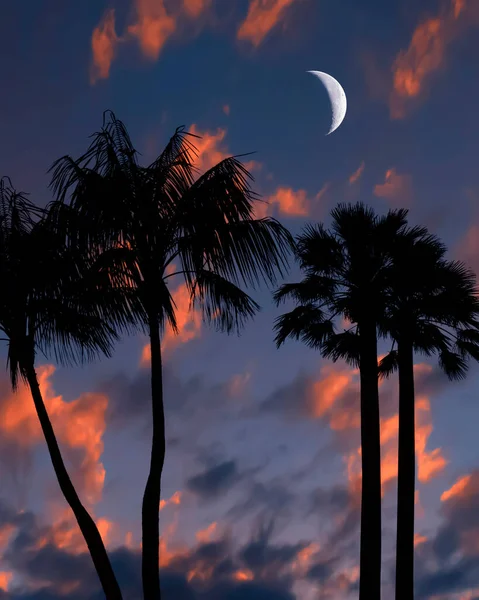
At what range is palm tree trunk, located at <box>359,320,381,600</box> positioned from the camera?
22300mm

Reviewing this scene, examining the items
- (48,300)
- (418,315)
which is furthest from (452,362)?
(48,300)

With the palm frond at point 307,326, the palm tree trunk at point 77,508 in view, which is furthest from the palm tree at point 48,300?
the palm frond at point 307,326

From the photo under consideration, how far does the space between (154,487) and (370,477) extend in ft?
36.0

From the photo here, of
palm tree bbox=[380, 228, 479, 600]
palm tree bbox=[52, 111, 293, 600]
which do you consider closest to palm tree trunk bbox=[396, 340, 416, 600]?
palm tree bbox=[380, 228, 479, 600]

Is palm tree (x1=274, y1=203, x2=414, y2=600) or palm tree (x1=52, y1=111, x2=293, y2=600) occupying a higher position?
palm tree (x1=274, y1=203, x2=414, y2=600)

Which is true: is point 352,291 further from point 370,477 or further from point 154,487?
point 154,487

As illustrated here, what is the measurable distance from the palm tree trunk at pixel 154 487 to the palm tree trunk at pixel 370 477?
10.7m

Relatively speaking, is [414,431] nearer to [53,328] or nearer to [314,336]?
[314,336]

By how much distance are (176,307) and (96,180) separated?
9.22 ft

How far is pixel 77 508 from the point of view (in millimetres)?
14500

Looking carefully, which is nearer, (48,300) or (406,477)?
(48,300)

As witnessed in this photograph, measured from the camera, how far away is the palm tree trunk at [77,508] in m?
13.8

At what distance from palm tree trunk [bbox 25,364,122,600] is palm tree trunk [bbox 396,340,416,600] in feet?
38.2

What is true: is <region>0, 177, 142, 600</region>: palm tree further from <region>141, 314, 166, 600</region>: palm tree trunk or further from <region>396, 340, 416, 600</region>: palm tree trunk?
<region>396, 340, 416, 600</region>: palm tree trunk
